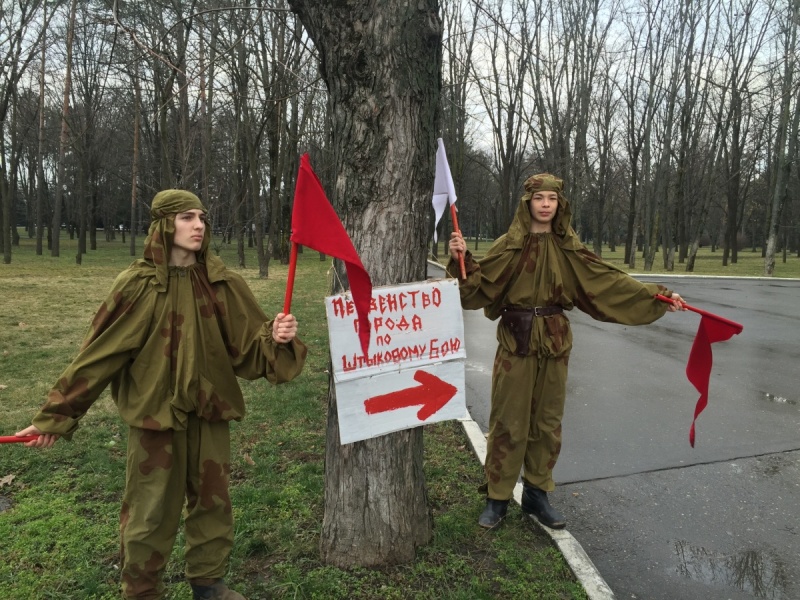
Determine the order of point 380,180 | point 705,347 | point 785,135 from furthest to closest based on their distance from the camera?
point 785,135
point 705,347
point 380,180

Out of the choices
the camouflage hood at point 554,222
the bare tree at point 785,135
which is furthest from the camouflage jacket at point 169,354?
the bare tree at point 785,135

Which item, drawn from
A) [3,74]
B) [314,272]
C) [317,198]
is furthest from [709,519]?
[3,74]

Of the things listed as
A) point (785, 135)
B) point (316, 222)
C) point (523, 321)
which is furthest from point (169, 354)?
point (785, 135)

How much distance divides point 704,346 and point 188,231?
285 cm

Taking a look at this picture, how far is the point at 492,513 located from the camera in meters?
3.22

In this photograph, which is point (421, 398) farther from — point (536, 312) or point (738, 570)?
point (738, 570)

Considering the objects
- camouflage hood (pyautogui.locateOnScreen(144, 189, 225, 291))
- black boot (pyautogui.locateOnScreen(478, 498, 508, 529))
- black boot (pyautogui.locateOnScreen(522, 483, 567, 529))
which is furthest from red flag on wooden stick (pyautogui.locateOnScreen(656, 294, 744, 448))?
camouflage hood (pyautogui.locateOnScreen(144, 189, 225, 291))

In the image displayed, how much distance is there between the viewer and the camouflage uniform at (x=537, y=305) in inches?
124

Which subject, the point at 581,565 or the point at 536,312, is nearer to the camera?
the point at 581,565

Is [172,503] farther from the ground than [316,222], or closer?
closer

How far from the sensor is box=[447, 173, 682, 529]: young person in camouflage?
3.15m

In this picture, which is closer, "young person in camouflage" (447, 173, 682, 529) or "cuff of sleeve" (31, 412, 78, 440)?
"cuff of sleeve" (31, 412, 78, 440)

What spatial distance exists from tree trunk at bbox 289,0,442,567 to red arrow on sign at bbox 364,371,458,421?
0.53 feet

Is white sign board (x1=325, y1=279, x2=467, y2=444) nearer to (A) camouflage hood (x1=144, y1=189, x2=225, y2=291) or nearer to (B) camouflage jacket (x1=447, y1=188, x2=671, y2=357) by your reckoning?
(B) camouflage jacket (x1=447, y1=188, x2=671, y2=357)
